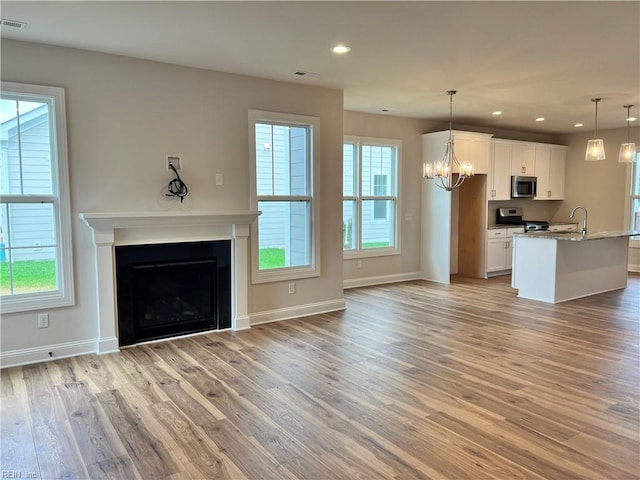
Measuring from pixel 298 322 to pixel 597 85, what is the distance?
4.31 metres

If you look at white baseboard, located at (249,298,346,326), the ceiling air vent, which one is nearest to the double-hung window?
white baseboard, located at (249,298,346,326)

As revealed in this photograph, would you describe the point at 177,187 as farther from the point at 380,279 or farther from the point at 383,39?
the point at 380,279

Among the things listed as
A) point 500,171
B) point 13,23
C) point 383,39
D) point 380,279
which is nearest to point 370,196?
point 380,279

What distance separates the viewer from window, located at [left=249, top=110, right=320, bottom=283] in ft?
16.2

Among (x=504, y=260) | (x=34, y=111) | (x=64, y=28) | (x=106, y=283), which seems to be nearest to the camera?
(x=64, y=28)

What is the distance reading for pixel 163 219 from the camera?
4.21 metres

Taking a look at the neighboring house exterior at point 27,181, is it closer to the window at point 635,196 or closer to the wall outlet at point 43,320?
the wall outlet at point 43,320

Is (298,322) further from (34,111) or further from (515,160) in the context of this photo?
(515,160)

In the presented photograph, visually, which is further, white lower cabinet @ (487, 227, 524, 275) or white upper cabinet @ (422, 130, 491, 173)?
white lower cabinet @ (487, 227, 524, 275)

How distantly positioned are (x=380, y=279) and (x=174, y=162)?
13.1 ft

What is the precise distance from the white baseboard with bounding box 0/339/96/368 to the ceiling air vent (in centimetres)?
253

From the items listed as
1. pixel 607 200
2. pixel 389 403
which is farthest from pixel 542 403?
pixel 607 200

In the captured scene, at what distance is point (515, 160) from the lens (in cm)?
814

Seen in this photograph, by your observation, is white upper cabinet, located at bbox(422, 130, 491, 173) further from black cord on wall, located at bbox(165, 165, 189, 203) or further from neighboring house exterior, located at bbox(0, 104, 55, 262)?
neighboring house exterior, located at bbox(0, 104, 55, 262)
